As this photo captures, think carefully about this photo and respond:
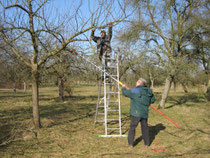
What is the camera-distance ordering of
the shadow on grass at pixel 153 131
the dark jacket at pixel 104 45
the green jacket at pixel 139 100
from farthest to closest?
the dark jacket at pixel 104 45 → the shadow on grass at pixel 153 131 → the green jacket at pixel 139 100

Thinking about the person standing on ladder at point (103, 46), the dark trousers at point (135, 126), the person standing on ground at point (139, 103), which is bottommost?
the dark trousers at point (135, 126)

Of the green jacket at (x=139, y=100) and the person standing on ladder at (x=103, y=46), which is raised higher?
the person standing on ladder at (x=103, y=46)

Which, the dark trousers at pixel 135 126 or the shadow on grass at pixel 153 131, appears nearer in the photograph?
the dark trousers at pixel 135 126

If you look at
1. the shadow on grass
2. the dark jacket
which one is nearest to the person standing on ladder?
the dark jacket

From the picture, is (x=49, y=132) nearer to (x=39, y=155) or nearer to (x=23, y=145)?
(x=23, y=145)

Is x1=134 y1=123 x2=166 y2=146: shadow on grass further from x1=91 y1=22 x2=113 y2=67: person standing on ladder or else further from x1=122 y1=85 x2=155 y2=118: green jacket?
x1=91 y1=22 x2=113 y2=67: person standing on ladder

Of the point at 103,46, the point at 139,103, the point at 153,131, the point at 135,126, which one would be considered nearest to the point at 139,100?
the point at 139,103

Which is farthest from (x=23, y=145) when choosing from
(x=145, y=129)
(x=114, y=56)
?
(x=114, y=56)

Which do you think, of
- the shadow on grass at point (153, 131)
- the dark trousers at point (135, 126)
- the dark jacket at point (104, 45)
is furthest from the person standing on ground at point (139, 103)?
the dark jacket at point (104, 45)

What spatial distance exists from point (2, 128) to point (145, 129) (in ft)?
14.9

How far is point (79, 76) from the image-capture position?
6.76 m

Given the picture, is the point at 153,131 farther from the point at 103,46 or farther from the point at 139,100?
the point at 103,46

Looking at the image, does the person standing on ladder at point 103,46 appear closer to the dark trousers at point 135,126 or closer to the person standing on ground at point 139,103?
the person standing on ground at point 139,103

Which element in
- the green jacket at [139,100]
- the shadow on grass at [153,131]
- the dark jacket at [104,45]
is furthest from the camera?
the dark jacket at [104,45]
